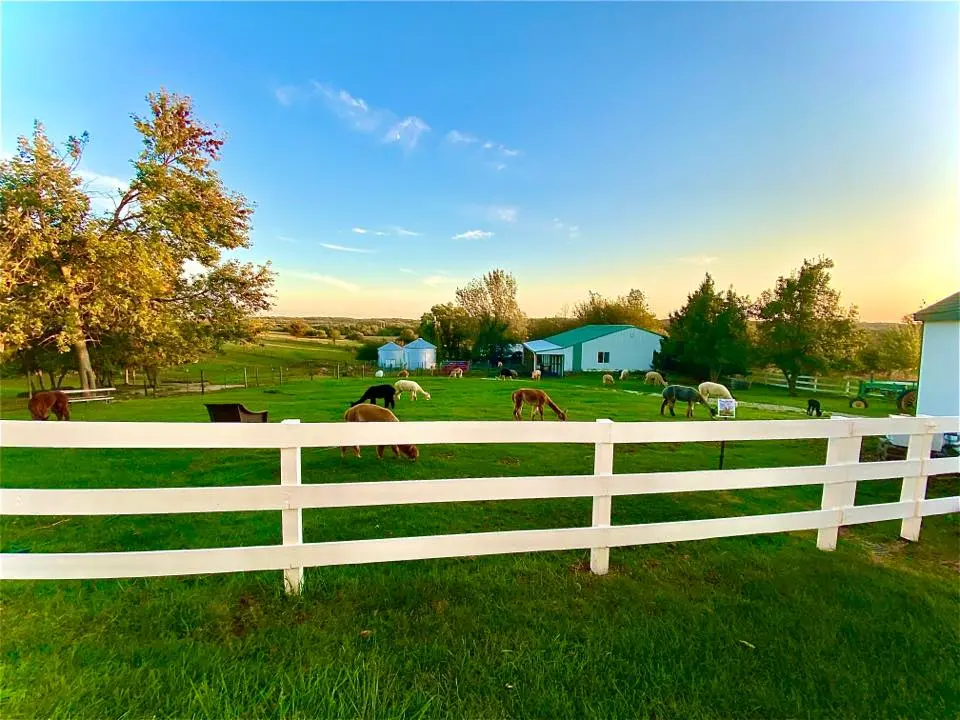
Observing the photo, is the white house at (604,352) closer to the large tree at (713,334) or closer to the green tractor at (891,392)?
the large tree at (713,334)

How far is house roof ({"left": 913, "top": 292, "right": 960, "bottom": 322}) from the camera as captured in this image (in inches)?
338

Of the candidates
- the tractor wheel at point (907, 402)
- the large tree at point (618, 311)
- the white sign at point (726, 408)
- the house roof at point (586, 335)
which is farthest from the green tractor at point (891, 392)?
the large tree at point (618, 311)

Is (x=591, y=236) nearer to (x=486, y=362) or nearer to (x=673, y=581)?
(x=486, y=362)

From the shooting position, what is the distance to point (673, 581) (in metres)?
2.65

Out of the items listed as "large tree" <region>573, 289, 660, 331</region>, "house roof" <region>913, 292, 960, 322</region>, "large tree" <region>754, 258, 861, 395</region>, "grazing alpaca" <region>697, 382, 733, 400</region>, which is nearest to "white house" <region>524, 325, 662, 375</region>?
"large tree" <region>754, 258, 861, 395</region>

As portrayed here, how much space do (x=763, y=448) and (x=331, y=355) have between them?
3619 cm

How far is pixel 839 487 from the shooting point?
10.4ft

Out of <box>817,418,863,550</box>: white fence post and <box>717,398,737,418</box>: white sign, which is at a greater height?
<box>817,418,863,550</box>: white fence post

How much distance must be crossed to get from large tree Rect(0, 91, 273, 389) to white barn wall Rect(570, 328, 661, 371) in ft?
93.6

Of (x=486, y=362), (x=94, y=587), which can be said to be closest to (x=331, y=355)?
(x=486, y=362)

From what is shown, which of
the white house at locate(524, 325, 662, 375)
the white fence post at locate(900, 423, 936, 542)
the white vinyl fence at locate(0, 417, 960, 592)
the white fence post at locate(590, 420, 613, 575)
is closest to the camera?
the white vinyl fence at locate(0, 417, 960, 592)

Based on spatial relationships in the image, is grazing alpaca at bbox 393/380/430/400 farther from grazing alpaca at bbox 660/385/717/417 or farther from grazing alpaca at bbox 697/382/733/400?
grazing alpaca at bbox 697/382/733/400

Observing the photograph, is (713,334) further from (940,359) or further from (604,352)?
(940,359)

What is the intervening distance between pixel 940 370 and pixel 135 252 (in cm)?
2681
